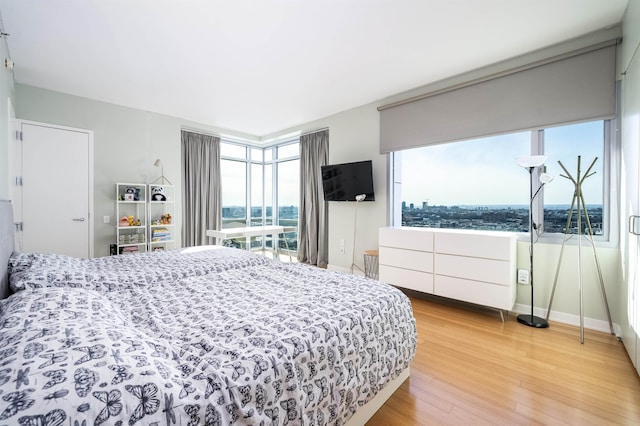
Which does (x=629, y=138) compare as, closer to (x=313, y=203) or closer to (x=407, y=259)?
(x=407, y=259)

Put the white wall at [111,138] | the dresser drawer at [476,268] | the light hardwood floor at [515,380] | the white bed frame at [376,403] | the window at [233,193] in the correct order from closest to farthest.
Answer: the white bed frame at [376,403]
the light hardwood floor at [515,380]
the dresser drawer at [476,268]
the white wall at [111,138]
the window at [233,193]

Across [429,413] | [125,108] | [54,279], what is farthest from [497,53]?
[125,108]

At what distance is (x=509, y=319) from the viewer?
9.07ft

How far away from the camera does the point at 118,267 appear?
2.14 m

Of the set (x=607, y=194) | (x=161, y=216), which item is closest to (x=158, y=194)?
(x=161, y=216)

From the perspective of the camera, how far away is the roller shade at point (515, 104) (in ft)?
7.82

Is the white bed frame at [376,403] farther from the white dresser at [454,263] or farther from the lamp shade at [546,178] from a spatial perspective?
the lamp shade at [546,178]

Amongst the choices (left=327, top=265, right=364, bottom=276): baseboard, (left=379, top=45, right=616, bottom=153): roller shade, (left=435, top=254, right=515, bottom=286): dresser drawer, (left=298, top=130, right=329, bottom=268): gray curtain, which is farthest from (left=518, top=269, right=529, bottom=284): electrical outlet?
(left=298, top=130, right=329, bottom=268): gray curtain

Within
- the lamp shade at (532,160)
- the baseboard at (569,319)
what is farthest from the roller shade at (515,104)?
the baseboard at (569,319)

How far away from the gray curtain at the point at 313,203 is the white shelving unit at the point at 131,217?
260 cm

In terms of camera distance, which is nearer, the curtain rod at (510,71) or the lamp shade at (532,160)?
the curtain rod at (510,71)

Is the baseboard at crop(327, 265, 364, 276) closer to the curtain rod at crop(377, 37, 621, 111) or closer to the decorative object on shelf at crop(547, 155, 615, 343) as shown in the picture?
the decorative object on shelf at crop(547, 155, 615, 343)

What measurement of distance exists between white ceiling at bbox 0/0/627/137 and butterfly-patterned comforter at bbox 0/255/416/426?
6.96ft

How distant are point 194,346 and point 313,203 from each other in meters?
4.02
